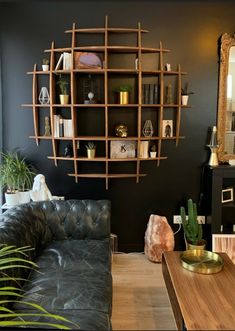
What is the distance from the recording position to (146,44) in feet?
11.7

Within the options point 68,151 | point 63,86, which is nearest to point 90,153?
point 68,151

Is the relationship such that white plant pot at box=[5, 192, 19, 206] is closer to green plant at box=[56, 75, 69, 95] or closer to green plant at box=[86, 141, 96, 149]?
green plant at box=[86, 141, 96, 149]

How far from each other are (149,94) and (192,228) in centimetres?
145

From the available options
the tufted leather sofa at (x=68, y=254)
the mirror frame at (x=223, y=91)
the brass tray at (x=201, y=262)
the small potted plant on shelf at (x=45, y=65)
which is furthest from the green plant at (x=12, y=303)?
the mirror frame at (x=223, y=91)

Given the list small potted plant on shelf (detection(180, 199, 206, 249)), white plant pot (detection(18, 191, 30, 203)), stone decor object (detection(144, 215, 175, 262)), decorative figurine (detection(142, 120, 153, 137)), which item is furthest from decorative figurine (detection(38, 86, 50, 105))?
small potted plant on shelf (detection(180, 199, 206, 249))

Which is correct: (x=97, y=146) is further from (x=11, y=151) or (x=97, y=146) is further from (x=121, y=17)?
(x=121, y=17)

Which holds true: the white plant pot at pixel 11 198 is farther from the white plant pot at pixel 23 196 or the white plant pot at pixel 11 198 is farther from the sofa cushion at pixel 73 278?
the sofa cushion at pixel 73 278

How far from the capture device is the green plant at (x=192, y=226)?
3.25 meters

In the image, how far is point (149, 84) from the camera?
358cm

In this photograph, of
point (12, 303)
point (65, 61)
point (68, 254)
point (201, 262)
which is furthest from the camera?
point (65, 61)

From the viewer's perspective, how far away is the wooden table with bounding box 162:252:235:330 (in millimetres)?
1758

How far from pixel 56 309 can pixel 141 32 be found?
9.19ft

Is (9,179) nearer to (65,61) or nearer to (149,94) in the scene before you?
(65,61)

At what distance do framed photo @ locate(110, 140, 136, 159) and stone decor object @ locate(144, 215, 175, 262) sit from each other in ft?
2.44
